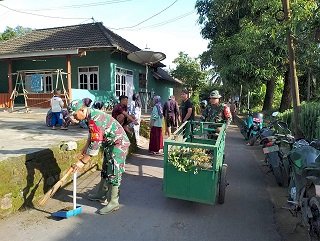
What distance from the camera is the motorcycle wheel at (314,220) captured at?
3.33 meters

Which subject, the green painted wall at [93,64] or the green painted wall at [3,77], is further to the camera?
the green painted wall at [3,77]

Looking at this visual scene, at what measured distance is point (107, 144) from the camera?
4.68 meters

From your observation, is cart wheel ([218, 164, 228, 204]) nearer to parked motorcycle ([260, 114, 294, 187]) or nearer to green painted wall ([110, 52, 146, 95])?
parked motorcycle ([260, 114, 294, 187])

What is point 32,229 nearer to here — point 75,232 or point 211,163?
point 75,232

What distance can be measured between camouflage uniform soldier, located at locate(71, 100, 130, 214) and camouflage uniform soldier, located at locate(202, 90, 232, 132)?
2.73 m

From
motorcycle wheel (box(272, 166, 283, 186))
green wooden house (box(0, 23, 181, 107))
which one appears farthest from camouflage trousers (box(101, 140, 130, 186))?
green wooden house (box(0, 23, 181, 107))

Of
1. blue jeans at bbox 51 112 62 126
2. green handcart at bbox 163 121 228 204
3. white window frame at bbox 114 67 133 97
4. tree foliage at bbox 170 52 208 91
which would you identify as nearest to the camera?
green handcart at bbox 163 121 228 204

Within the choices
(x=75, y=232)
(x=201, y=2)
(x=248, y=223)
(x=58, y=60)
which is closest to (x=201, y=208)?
(x=248, y=223)

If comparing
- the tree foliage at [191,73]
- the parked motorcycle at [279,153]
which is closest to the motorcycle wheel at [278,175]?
the parked motorcycle at [279,153]

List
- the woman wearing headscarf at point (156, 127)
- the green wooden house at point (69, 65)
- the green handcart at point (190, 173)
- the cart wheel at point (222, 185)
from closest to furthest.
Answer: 1. the green handcart at point (190, 173)
2. the cart wheel at point (222, 185)
3. the woman wearing headscarf at point (156, 127)
4. the green wooden house at point (69, 65)

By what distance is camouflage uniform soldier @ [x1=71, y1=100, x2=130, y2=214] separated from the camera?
4.32 m

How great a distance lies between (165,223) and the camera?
170 inches

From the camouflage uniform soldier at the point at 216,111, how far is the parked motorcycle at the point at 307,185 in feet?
7.49

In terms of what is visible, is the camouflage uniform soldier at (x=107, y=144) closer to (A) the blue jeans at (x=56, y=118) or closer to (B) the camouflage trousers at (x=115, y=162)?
(B) the camouflage trousers at (x=115, y=162)
